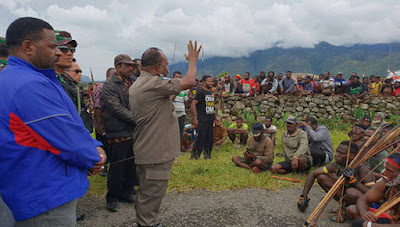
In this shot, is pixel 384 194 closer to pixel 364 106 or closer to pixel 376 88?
pixel 364 106

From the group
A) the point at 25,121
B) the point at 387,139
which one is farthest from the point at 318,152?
the point at 25,121

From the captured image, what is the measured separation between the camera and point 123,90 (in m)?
3.67

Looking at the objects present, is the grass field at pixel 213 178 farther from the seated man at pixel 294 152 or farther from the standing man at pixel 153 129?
the standing man at pixel 153 129

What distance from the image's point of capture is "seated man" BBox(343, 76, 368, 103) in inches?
451

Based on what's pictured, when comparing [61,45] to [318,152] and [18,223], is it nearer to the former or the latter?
[18,223]

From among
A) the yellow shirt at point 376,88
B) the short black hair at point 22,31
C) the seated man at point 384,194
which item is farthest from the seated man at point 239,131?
the yellow shirt at point 376,88

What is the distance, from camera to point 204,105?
6.11 meters

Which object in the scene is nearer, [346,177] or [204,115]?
[346,177]

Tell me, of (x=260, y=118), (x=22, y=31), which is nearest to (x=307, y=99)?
(x=260, y=118)

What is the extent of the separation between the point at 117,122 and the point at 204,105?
285cm

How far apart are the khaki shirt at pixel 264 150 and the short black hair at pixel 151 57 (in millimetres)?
3661

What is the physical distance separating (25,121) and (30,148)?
15 centimetres

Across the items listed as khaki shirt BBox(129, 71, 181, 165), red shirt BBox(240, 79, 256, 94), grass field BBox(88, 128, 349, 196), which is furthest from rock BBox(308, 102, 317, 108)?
khaki shirt BBox(129, 71, 181, 165)

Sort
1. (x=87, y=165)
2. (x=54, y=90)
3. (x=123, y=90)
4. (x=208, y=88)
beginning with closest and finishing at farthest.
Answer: (x=54, y=90) < (x=87, y=165) < (x=123, y=90) < (x=208, y=88)
